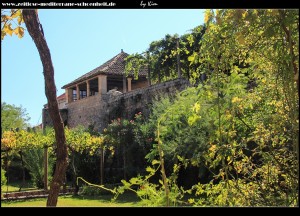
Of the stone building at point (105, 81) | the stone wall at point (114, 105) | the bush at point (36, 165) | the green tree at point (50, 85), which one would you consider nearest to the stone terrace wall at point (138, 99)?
the stone wall at point (114, 105)

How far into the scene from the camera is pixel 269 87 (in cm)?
282

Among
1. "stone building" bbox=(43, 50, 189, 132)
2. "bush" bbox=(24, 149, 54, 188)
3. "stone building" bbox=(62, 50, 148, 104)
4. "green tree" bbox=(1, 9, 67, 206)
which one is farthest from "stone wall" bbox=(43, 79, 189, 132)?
"green tree" bbox=(1, 9, 67, 206)

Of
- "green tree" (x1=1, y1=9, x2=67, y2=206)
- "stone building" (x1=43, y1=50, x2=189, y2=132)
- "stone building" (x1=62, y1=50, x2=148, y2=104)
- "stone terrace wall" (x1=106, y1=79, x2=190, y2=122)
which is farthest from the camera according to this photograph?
"stone building" (x1=62, y1=50, x2=148, y2=104)

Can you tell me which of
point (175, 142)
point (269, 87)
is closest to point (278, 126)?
point (269, 87)

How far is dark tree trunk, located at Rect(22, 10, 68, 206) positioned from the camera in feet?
7.64

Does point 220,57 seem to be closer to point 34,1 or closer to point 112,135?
point 34,1

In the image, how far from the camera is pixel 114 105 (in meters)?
18.7

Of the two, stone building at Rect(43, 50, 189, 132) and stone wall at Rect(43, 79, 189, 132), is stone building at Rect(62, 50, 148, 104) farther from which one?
stone wall at Rect(43, 79, 189, 132)

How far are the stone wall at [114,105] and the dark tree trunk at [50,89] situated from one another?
39.8 ft

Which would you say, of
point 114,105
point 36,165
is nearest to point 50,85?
point 36,165

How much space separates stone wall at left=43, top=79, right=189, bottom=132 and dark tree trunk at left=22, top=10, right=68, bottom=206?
1213 cm

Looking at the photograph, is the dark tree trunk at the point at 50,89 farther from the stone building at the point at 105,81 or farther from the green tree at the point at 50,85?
the stone building at the point at 105,81

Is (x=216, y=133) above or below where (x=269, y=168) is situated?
above
